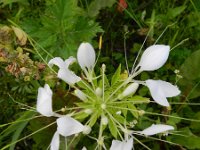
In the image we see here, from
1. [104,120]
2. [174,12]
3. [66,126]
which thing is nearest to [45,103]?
[66,126]

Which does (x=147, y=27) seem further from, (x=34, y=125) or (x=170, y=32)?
(x=34, y=125)

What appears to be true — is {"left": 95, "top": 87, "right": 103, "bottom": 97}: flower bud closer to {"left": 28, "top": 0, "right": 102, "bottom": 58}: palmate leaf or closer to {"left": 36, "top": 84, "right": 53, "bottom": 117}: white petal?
{"left": 36, "top": 84, "right": 53, "bottom": 117}: white petal

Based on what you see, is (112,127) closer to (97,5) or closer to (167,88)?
(167,88)

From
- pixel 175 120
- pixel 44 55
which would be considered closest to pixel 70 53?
pixel 44 55

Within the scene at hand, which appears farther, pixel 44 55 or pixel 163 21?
pixel 163 21

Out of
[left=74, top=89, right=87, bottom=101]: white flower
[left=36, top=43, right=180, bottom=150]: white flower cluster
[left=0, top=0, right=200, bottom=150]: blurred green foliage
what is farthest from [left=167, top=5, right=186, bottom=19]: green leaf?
[left=74, top=89, right=87, bottom=101]: white flower

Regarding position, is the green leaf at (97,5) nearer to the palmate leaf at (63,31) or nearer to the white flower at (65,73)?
the palmate leaf at (63,31)
